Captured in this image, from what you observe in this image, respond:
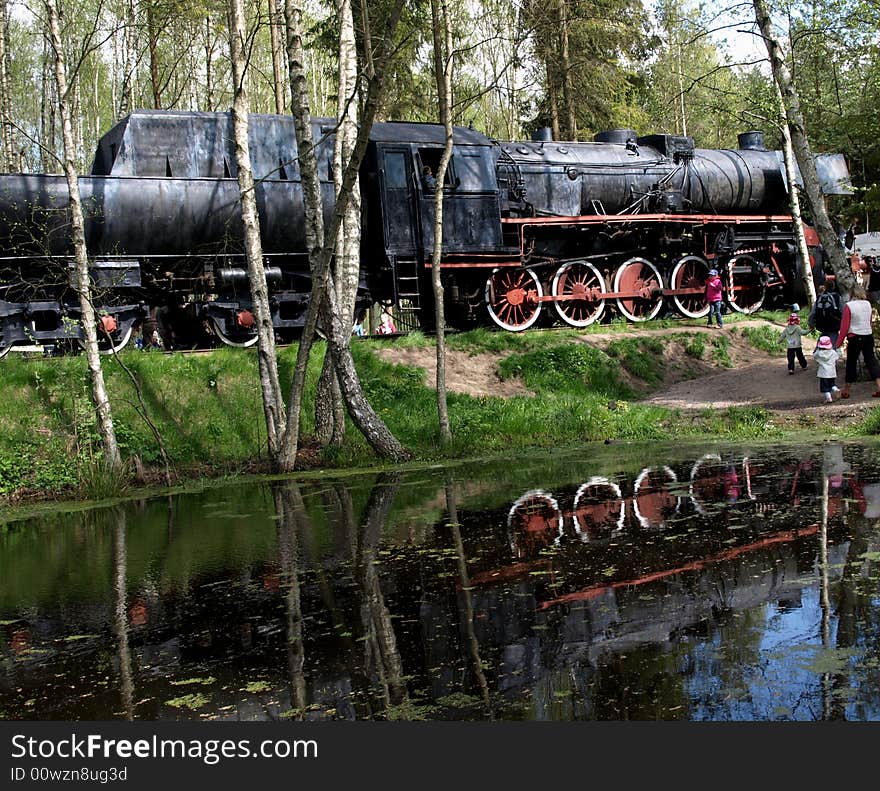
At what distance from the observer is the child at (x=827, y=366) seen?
46.3ft

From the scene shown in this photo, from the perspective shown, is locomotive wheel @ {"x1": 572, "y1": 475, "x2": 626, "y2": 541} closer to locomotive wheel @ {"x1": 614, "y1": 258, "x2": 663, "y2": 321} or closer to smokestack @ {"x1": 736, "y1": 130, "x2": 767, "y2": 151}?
locomotive wheel @ {"x1": 614, "y1": 258, "x2": 663, "y2": 321}

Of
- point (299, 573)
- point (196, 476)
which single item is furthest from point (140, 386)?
point (299, 573)

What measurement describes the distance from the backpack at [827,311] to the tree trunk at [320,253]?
658 cm

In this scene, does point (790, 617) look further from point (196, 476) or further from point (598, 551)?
point (196, 476)

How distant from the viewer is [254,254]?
13.1 metres

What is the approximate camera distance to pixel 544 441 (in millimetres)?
13836

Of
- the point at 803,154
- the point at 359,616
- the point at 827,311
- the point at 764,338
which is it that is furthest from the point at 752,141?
the point at 359,616

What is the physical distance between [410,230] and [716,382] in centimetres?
569

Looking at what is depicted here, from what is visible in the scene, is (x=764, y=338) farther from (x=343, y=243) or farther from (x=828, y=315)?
(x=343, y=243)

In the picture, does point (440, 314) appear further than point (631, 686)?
Yes

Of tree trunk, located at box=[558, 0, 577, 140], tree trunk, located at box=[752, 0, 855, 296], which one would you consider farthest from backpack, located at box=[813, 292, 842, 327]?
tree trunk, located at box=[558, 0, 577, 140]

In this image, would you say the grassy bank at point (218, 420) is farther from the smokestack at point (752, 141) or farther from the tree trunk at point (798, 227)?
the smokestack at point (752, 141)

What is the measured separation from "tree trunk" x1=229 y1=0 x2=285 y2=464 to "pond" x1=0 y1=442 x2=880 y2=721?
3.16 meters

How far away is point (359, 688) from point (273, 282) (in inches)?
512
